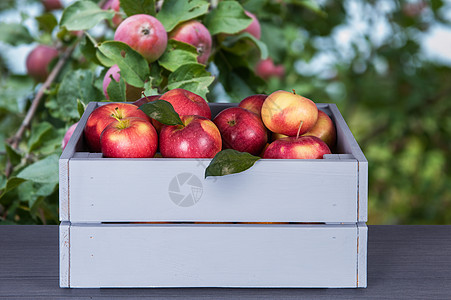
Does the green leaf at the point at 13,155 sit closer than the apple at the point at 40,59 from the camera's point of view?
Yes

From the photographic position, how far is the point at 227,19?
1148mm

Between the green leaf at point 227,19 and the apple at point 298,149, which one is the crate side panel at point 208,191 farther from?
the green leaf at point 227,19

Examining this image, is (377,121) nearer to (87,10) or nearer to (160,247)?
(87,10)

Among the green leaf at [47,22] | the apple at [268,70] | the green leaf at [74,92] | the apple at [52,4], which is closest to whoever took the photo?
the green leaf at [74,92]

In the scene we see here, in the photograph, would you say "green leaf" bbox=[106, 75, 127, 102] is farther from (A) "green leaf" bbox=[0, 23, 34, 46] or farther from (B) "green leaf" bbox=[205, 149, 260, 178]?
(A) "green leaf" bbox=[0, 23, 34, 46]

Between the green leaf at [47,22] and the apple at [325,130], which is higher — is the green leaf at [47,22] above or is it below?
below

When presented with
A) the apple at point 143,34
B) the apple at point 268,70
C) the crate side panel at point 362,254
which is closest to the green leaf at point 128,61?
the apple at point 143,34

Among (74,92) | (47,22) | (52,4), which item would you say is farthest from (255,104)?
(52,4)

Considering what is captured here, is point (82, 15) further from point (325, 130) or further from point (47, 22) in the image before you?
point (325, 130)

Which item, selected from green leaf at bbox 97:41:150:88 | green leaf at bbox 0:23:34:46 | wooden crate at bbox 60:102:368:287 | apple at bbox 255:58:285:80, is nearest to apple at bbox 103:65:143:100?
green leaf at bbox 97:41:150:88

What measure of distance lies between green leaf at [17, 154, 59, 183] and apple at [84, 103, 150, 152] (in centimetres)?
20

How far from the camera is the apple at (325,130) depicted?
89 centimetres

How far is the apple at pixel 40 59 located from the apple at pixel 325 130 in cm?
81

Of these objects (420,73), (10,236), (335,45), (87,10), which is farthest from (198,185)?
(420,73)
